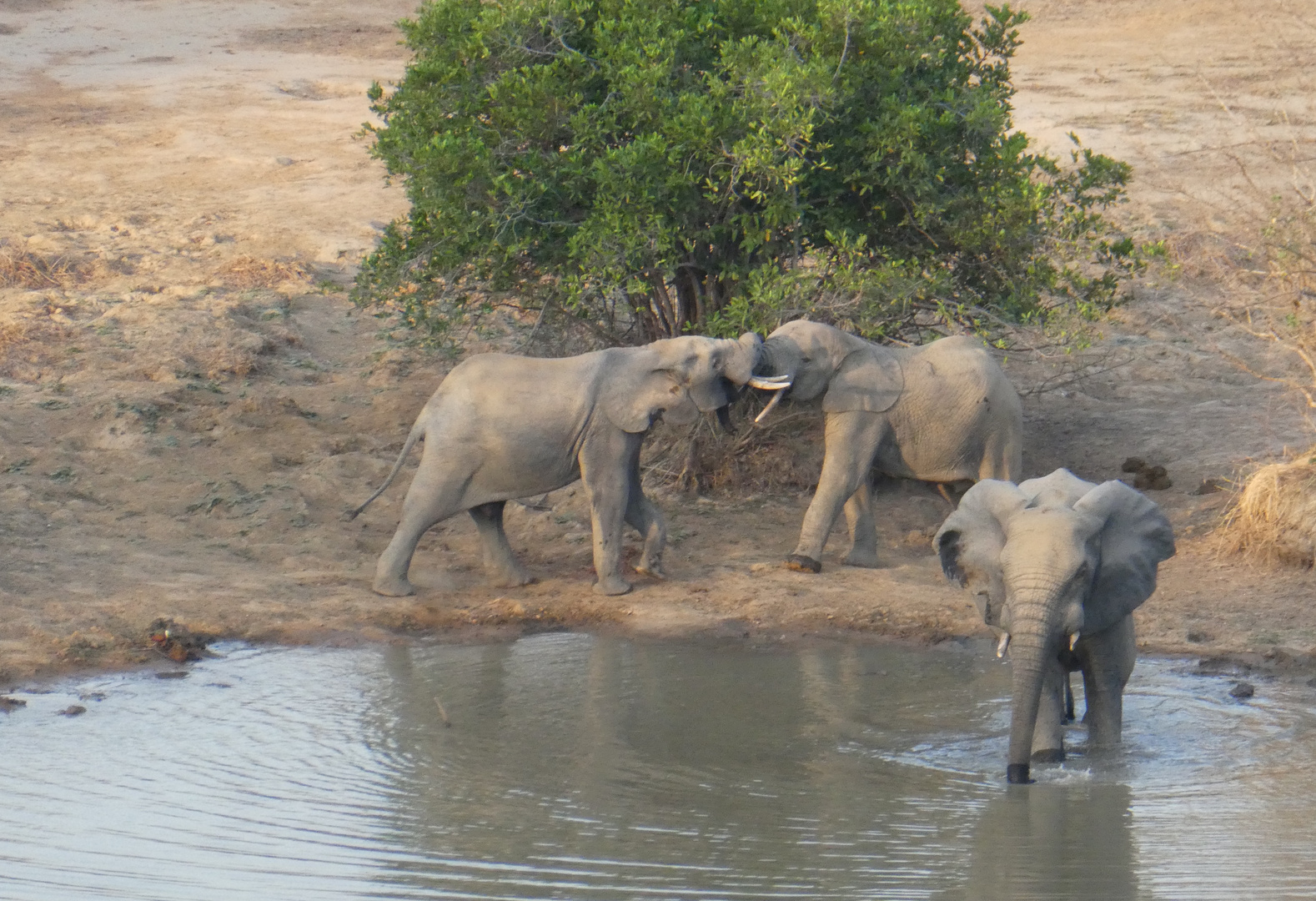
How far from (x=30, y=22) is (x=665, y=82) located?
14606mm

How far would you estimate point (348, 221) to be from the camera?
14688mm

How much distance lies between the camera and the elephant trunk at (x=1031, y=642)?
239 inches

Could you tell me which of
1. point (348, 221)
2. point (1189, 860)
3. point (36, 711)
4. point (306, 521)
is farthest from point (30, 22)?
point (1189, 860)

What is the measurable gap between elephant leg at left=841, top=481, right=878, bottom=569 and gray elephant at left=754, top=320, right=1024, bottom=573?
2 centimetres

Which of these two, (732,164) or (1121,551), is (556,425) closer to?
(732,164)

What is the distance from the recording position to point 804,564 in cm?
965

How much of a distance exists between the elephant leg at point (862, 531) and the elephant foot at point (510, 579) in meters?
1.86

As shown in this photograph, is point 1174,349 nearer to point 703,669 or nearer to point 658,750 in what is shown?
point 703,669

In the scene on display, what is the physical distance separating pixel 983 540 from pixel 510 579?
3.60 m

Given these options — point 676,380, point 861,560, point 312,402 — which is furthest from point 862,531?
point 312,402

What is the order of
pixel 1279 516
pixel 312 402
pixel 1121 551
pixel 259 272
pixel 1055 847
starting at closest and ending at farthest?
pixel 1055 847
pixel 1121 551
pixel 1279 516
pixel 312 402
pixel 259 272

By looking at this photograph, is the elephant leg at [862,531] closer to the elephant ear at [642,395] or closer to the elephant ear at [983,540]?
the elephant ear at [642,395]

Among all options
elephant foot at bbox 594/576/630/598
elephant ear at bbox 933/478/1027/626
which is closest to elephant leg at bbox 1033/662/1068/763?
elephant ear at bbox 933/478/1027/626

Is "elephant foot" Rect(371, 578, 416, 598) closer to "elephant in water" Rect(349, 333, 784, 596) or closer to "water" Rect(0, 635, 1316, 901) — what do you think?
"elephant in water" Rect(349, 333, 784, 596)
